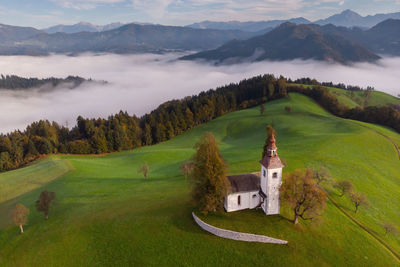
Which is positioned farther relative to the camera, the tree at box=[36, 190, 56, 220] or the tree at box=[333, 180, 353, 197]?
the tree at box=[333, 180, 353, 197]

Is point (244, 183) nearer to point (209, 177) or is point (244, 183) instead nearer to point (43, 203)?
point (209, 177)

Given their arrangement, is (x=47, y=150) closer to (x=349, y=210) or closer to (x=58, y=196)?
(x=58, y=196)

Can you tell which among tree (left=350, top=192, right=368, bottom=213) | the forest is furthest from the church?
the forest

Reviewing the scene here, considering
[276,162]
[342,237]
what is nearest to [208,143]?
[276,162]

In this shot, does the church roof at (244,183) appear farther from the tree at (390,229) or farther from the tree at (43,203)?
the tree at (43,203)

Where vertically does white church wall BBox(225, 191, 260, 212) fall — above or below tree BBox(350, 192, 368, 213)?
above

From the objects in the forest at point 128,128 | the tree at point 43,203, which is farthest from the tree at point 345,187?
the forest at point 128,128

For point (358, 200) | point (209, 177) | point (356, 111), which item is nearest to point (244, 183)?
point (209, 177)

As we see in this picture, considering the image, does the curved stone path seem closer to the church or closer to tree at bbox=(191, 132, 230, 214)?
tree at bbox=(191, 132, 230, 214)
